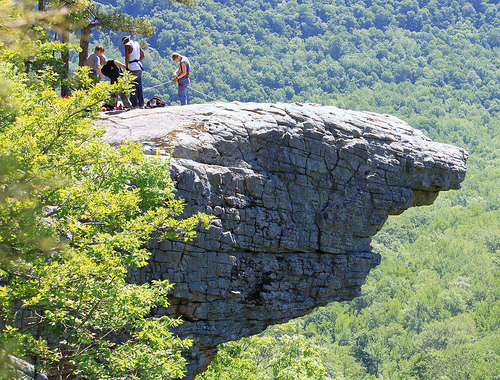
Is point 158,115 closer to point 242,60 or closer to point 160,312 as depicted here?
point 160,312

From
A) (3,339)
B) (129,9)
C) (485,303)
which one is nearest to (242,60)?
(129,9)

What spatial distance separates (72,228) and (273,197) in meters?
7.58

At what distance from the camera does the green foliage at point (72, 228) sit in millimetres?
9227

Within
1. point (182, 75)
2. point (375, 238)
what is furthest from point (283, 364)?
point (375, 238)

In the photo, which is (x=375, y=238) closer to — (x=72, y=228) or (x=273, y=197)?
(x=273, y=197)

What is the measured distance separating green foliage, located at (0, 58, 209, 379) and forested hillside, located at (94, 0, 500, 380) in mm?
10867

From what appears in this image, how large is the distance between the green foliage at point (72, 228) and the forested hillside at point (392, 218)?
428 inches

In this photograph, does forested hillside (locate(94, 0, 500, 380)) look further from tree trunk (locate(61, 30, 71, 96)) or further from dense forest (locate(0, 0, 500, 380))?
tree trunk (locate(61, 30, 71, 96))

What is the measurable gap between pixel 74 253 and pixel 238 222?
687 centimetres

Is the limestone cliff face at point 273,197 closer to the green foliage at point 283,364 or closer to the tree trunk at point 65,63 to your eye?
the tree trunk at point 65,63

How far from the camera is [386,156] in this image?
1781 centimetres

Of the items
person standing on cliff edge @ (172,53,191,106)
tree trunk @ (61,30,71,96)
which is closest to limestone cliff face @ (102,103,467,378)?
tree trunk @ (61,30,71,96)

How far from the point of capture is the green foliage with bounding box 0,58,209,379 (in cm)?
923

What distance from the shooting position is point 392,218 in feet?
459
